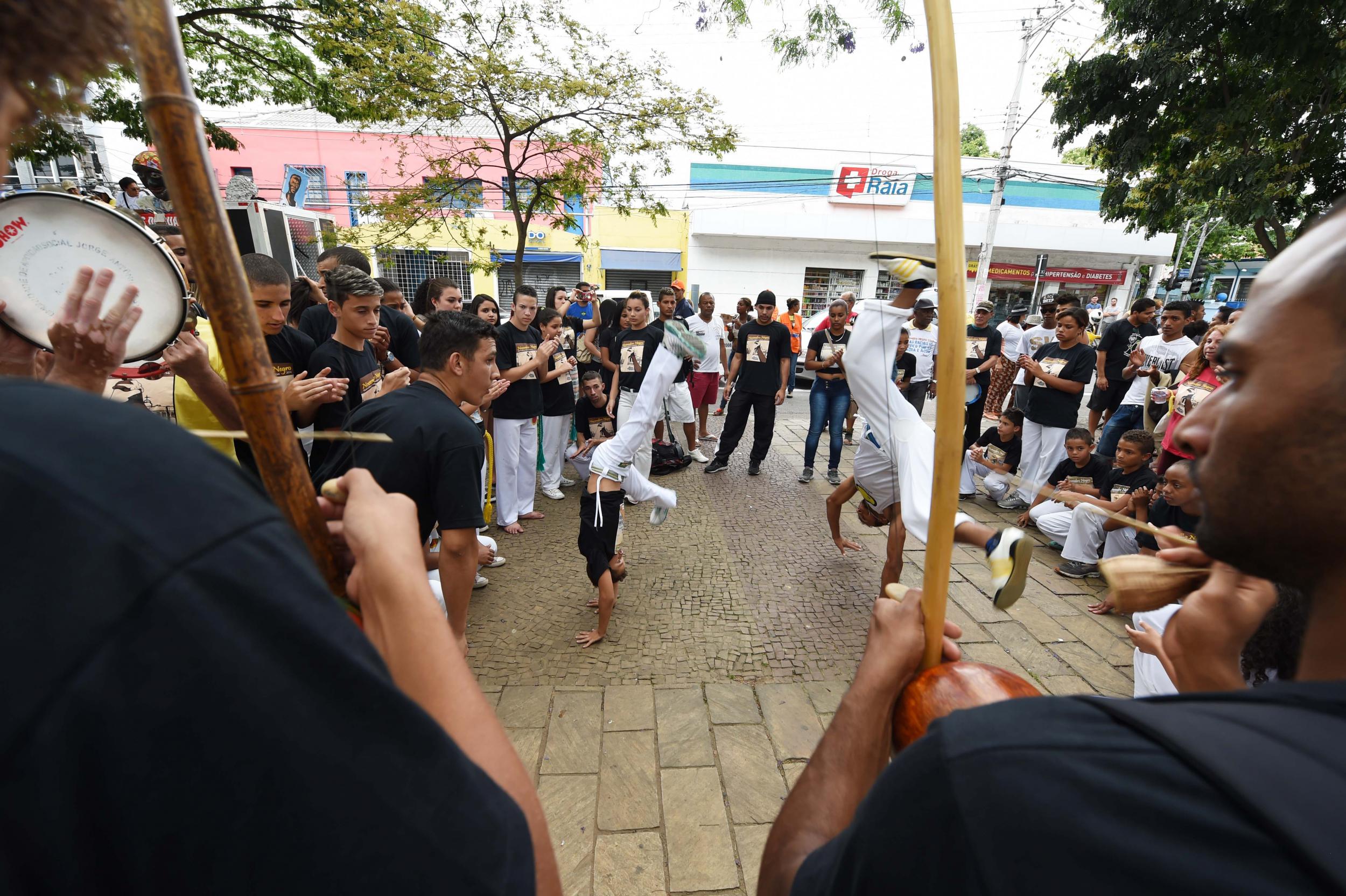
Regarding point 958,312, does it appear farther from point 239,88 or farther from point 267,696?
point 239,88

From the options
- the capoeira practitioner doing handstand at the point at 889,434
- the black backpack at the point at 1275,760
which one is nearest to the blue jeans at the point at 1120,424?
the capoeira practitioner doing handstand at the point at 889,434

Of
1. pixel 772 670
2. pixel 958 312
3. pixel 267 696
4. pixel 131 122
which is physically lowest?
pixel 772 670

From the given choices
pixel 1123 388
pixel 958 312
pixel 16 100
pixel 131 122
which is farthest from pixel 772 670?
pixel 131 122

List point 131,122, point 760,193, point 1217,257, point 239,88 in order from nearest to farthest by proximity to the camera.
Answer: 1. point 131,122
2. point 239,88
3. point 760,193
4. point 1217,257

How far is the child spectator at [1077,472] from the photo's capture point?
17.8 ft

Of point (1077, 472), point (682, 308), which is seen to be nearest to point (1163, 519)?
point (1077, 472)

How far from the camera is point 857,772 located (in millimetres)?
1074

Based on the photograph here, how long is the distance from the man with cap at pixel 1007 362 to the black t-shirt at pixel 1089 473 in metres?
3.05

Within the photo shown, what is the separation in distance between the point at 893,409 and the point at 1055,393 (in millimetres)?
3274

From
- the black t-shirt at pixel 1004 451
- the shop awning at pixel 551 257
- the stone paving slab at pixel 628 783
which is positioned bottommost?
the stone paving slab at pixel 628 783


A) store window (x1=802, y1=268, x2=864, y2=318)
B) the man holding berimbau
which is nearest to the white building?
store window (x1=802, y1=268, x2=864, y2=318)

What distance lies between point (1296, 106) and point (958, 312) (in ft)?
32.0

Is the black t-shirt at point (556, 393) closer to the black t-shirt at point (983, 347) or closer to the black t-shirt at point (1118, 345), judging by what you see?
the black t-shirt at point (983, 347)

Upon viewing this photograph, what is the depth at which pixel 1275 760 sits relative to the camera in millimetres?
479
